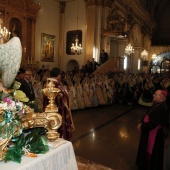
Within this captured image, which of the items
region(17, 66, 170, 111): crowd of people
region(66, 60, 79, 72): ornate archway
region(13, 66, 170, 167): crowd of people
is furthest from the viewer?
region(66, 60, 79, 72): ornate archway

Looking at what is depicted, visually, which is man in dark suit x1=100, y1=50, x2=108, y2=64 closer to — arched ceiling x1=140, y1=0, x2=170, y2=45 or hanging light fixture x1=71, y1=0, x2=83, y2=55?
hanging light fixture x1=71, y1=0, x2=83, y2=55

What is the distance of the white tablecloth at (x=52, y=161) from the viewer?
1415mm

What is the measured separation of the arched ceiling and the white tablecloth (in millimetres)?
28458

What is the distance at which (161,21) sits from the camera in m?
29.7

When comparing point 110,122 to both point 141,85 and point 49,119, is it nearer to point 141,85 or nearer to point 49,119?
point 141,85

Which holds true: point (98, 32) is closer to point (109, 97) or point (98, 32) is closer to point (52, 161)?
point (109, 97)

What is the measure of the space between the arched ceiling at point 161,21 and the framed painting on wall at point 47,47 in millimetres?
17201

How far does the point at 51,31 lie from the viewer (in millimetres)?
15617

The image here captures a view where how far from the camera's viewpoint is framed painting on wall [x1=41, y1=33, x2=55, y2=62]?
14.8 meters

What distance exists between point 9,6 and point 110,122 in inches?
367

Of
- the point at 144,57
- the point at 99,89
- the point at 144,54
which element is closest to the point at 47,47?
the point at 99,89

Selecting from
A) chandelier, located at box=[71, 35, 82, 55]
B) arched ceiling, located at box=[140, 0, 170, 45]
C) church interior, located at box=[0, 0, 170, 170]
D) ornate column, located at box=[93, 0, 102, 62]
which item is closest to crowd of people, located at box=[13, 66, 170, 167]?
church interior, located at box=[0, 0, 170, 170]

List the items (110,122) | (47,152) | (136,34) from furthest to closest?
1. (136,34)
2. (110,122)
3. (47,152)

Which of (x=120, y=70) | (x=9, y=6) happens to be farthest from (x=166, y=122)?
(x=9, y=6)
